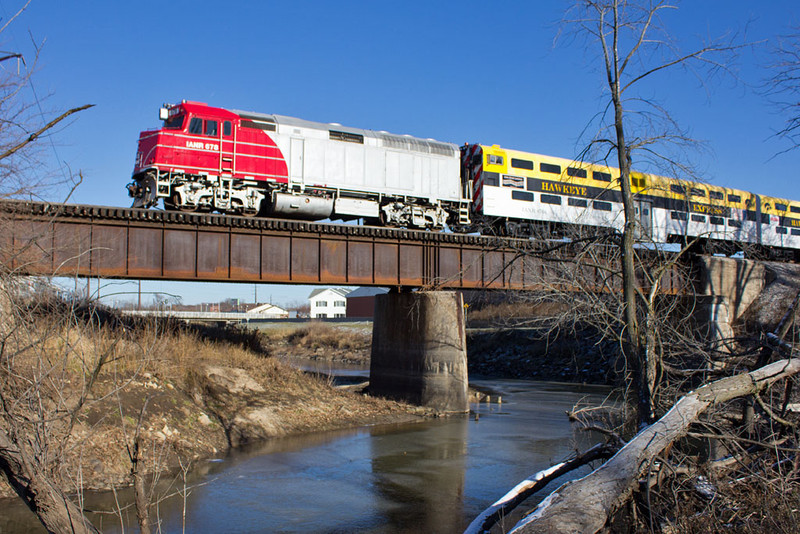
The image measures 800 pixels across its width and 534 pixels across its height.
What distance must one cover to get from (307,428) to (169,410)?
15.2 feet

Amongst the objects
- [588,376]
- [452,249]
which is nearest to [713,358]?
[452,249]

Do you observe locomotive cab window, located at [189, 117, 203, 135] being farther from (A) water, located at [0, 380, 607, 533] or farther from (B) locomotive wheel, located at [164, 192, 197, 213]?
(A) water, located at [0, 380, 607, 533]

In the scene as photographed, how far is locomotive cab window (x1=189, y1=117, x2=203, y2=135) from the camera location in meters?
22.4

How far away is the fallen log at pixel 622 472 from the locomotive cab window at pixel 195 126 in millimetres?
19695

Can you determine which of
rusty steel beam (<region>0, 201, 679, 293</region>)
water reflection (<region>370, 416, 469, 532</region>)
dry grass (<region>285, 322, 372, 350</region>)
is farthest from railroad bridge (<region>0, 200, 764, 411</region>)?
dry grass (<region>285, 322, 372, 350</region>)

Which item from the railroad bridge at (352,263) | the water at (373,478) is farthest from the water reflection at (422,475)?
the railroad bridge at (352,263)

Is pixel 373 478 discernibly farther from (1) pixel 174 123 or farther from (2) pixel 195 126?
(1) pixel 174 123

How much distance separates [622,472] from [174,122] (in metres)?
20.8

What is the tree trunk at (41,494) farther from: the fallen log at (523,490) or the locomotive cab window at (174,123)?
the locomotive cab window at (174,123)

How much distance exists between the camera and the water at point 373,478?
10.9 meters

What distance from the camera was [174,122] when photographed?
22.6 m

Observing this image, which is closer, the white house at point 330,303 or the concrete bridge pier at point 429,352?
the concrete bridge pier at point 429,352

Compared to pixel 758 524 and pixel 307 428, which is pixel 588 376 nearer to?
pixel 307 428

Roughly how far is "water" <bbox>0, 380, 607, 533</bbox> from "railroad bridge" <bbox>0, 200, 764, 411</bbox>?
3050 millimetres
